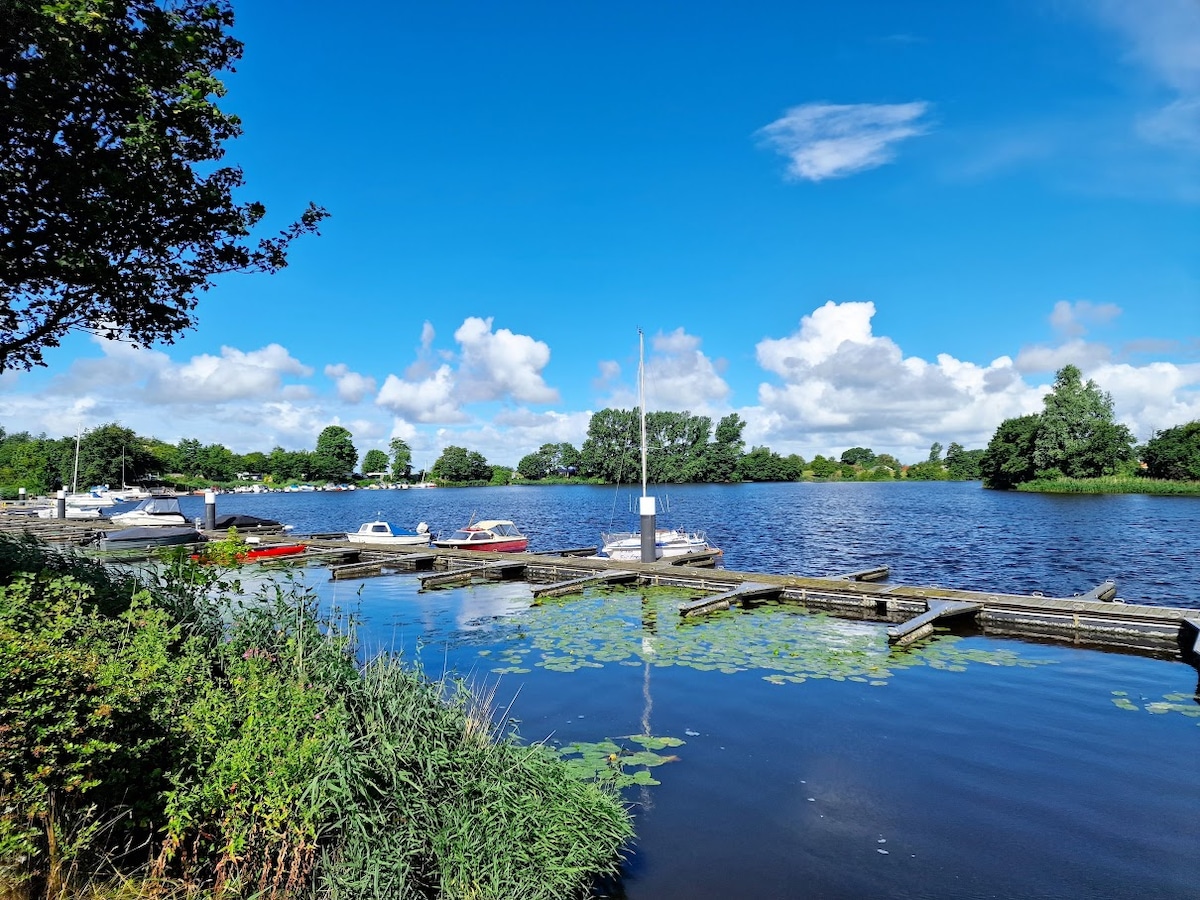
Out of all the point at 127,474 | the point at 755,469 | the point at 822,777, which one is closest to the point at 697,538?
the point at 822,777

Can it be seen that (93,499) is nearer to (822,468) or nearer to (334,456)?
(334,456)

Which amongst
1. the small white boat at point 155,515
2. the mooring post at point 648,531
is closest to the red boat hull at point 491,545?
the mooring post at point 648,531

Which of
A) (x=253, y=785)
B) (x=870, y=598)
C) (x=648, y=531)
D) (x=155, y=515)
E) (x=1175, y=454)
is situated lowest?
(x=870, y=598)

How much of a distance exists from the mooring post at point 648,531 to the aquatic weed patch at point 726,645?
419cm

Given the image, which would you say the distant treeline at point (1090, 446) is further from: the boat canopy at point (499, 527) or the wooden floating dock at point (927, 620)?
the wooden floating dock at point (927, 620)

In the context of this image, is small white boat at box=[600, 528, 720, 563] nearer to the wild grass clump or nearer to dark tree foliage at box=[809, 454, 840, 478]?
the wild grass clump

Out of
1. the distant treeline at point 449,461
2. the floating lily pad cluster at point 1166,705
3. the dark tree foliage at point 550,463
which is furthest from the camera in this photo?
the dark tree foliage at point 550,463

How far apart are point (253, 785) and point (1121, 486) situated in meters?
Answer: 105

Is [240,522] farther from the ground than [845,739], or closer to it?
farther from the ground

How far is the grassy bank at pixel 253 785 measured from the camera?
12.2ft

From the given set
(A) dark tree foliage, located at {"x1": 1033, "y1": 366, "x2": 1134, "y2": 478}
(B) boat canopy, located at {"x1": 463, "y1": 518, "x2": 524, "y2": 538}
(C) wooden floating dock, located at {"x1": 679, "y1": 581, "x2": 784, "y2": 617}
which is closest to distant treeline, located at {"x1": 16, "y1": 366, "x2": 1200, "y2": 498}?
(A) dark tree foliage, located at {"x1": 1033, "y1": 366, "x2": 1134, "y2": 478}

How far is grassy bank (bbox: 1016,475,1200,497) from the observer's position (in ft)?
263

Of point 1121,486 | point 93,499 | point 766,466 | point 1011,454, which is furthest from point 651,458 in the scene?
point 93,499

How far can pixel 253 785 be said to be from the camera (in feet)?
14.5
